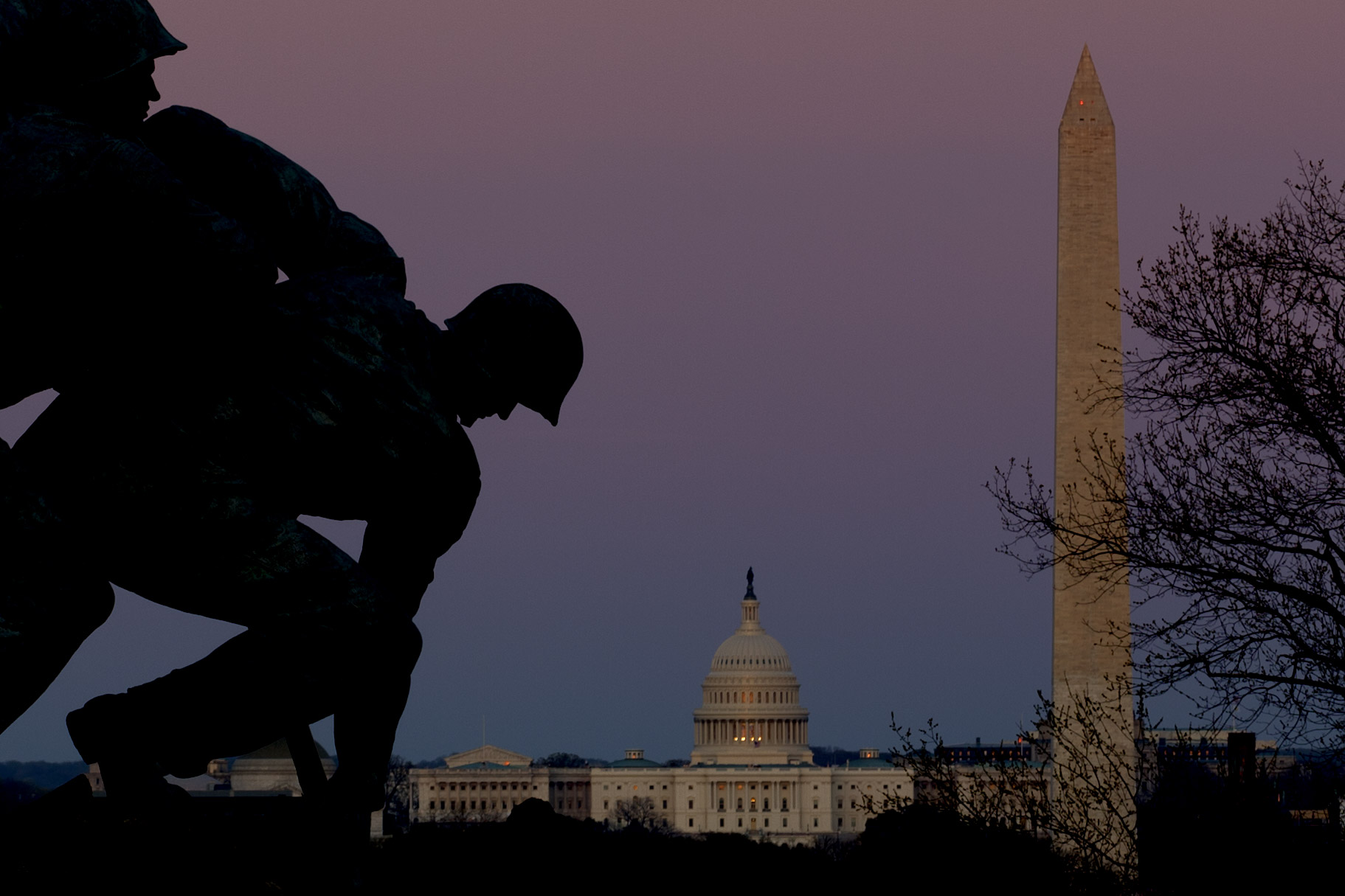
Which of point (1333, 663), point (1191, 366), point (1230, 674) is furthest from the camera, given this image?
point (1191, 366)

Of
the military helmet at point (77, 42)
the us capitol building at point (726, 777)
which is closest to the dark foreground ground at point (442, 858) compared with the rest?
the military helmet at point (77, 42)

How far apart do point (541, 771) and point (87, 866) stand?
6664 inches

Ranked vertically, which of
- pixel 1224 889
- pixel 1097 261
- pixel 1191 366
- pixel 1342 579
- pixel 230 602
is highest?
pixel 1097 261

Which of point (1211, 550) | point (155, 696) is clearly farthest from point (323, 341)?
point (1211, 550)

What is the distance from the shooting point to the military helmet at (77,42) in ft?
12.7

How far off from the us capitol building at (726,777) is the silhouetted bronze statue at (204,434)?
15350 cm

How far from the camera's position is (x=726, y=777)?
6708 inches

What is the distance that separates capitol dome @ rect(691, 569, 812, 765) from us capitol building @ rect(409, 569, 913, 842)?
0.29 ft

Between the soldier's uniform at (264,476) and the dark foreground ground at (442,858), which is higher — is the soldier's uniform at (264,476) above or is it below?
above

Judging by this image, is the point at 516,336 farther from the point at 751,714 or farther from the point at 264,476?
the point at 751,714

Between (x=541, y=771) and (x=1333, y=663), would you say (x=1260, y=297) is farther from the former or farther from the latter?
(x=541, y=771)

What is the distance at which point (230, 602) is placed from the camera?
3.98m

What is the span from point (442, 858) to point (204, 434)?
1.48 meters

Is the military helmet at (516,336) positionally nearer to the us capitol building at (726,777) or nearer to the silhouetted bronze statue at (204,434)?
the silhouetted bronze statue at (204,434)
